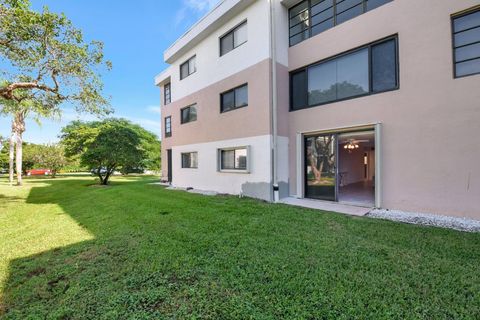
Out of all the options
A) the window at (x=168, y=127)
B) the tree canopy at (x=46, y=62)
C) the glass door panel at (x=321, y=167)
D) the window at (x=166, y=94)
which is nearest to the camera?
the tree canopy at (x=46, y=62)

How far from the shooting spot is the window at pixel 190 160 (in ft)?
37.9

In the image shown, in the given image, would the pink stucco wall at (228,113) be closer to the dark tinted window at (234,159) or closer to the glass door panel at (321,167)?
the dark tinted window at (234,159)

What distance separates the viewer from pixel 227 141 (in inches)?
368

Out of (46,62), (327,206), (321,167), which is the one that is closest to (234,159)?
(321,167)

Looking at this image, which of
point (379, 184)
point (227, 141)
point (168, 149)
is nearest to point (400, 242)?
point (379, 184)

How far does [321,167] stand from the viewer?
7.41m

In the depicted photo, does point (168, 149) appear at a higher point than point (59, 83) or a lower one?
lower

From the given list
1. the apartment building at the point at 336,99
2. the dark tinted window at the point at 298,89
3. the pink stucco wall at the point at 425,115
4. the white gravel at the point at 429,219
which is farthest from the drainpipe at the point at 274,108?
the white gravel at the point at 429,219

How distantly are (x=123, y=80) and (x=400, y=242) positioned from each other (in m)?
21.0

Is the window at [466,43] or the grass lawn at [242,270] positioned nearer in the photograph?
the grass lawn at [242,270]

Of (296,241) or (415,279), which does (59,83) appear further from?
(415,279)

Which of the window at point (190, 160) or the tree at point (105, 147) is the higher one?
the tree at point (105, 147)

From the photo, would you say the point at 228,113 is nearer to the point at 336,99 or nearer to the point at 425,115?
the point at 336,99

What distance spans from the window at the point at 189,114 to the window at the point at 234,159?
3.06 m
